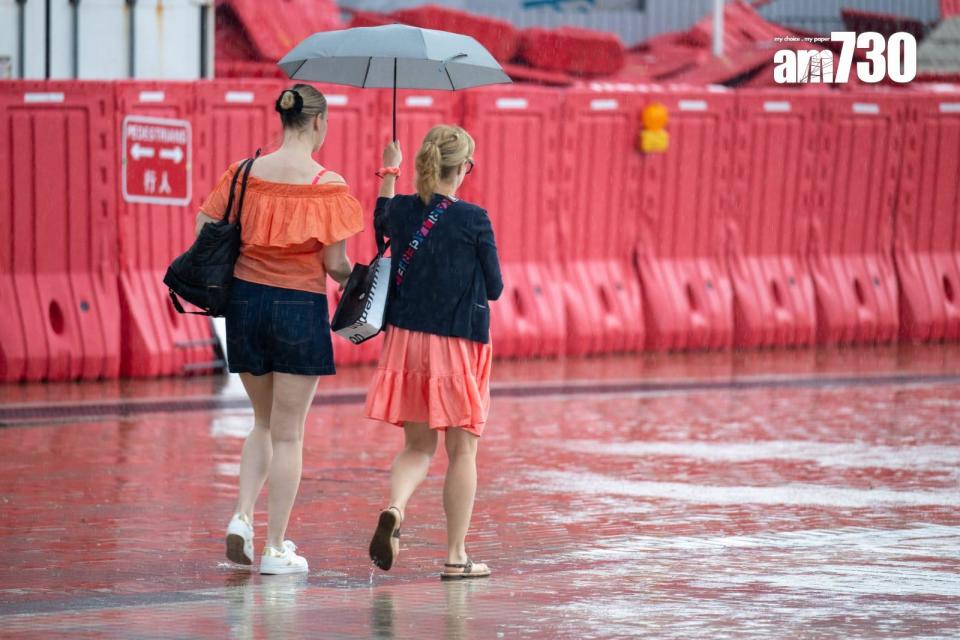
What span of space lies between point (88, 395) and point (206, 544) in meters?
6.18

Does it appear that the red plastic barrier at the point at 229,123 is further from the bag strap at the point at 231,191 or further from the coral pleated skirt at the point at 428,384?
the coral pleated skirt at the point at 428,384

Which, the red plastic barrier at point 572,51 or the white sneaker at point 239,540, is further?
the red plastic barrier at point 572,51

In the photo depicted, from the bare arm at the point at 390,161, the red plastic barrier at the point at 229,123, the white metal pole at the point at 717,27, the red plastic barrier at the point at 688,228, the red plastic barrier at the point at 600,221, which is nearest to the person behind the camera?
the bare arm at the point at 390,161

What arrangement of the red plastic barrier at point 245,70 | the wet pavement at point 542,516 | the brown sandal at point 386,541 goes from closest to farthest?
the wet pavement at point 542,516
the brown sandal at point 386,541
the red plastic barrier at point 245,70

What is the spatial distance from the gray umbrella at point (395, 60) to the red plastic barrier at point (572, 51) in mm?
20447

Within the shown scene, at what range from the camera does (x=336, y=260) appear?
7.94 meters

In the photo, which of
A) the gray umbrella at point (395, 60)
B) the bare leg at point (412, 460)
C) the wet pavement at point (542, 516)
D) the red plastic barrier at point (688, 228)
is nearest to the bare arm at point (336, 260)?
the bare leg at point (412, 460)

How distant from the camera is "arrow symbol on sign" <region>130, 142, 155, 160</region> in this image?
52.0 ft

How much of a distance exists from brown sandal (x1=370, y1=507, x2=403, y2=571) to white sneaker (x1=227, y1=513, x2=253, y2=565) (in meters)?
0.64

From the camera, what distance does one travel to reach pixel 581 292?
60.3 feet

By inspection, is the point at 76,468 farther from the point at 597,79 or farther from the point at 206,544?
the point at 597,79

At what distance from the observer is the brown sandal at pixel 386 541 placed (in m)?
7.54

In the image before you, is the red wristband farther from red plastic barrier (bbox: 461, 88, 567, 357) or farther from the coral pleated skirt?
red plastic barrier (bbox: 461, 88, 567, 357)

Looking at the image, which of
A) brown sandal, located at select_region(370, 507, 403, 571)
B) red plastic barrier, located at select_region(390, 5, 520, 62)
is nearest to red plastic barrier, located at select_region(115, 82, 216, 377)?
brown sandal, located at select_region(370, 507, 403, 571)
